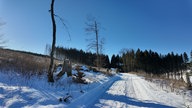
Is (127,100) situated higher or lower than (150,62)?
lower

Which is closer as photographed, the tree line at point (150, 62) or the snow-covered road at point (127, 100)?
the snow-covered road at point (127, 100)

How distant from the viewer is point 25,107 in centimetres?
555

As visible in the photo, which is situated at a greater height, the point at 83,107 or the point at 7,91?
the point at 7,91

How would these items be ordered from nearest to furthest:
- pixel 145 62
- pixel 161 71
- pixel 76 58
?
pixel 145 62
pixel 161 71
pixel 76 58

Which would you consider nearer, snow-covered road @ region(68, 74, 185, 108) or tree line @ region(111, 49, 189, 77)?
snow-covered road @ region(68, 74, 185, 108)

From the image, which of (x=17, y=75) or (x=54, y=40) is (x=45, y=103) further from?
(x=54, y=40)

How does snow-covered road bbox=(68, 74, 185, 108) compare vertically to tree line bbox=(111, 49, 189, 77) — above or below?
below

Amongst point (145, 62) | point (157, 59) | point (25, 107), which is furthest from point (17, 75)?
point (157, 59)

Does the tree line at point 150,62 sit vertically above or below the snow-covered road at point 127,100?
above

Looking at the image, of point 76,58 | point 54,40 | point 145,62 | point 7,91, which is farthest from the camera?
point 76,58

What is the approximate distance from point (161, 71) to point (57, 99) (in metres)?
71.4

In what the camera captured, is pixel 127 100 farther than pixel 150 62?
No

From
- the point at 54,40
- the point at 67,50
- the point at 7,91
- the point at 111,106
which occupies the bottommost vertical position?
the point at 111,106

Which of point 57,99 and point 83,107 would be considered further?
point 57,99
